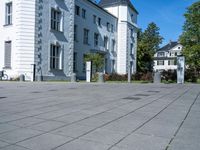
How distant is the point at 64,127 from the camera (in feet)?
17.0

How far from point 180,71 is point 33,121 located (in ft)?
73.2

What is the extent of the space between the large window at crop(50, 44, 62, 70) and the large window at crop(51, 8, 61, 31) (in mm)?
2121

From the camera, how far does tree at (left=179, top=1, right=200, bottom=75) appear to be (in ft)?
154

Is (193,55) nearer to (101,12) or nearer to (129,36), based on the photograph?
(129,36)

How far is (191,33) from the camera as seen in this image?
4941 cm

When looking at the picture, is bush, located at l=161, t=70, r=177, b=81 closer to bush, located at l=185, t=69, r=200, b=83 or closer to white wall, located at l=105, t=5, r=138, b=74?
bush, located at l=185, t=69, r=200, b=83

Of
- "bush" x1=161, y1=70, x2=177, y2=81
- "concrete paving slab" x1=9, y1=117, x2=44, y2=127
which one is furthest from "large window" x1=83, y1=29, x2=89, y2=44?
"concrete paving slab" x1=9, y1=117, x2=44, y2=127

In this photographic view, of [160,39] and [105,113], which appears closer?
[105,113]

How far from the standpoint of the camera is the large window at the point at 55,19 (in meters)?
28.7

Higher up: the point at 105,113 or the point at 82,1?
the point at 82,1

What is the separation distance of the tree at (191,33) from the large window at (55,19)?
26.7 metres

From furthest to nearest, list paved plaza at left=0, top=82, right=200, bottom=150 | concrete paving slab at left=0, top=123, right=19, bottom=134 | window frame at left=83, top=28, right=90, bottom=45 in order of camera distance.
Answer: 1. window frame at left=83, top=28, right=90, bottom=45
2. concrete paving slab at left=0, top=123, right=19, bottom=134
3. paved plaza at left=0, top=82, right=200, bottom=150

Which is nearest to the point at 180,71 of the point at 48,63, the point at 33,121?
the point at 48,63

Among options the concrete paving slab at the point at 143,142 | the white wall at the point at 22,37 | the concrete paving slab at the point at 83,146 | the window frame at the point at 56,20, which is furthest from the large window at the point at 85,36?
the concrete paving slab at the point at 83,146
